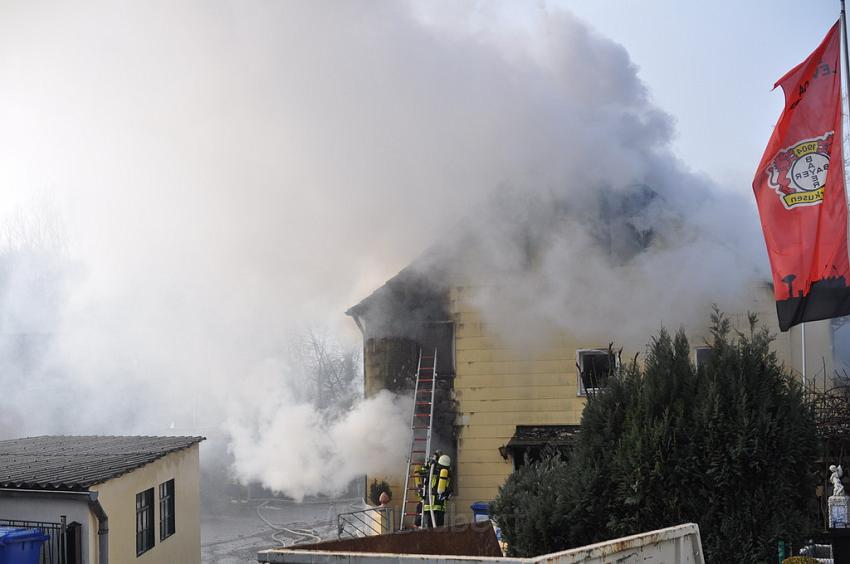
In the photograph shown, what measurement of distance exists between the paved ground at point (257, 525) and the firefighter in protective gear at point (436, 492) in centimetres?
401

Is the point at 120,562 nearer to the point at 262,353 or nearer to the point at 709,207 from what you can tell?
the point at 709,207

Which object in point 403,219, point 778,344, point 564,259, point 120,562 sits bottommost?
point 120,562

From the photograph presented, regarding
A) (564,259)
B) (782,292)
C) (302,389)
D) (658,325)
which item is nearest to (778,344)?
(658,325)

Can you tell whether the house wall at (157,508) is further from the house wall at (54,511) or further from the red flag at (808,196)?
the red flag at (808,196)

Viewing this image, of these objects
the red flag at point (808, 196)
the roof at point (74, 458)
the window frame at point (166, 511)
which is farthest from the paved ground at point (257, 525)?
the red flag at point (808, 196)

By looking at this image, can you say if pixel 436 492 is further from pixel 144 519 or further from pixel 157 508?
pixel 144 519

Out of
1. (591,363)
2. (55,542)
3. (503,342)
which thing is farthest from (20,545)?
(591,363)

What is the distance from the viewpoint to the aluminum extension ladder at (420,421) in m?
14.7

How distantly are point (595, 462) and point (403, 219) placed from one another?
10215 mm

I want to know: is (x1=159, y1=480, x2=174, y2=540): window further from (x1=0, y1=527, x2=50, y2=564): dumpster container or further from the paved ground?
(x1=0, y1=527, x2=50, y2=564): dumpster container

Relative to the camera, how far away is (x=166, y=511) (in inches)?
511

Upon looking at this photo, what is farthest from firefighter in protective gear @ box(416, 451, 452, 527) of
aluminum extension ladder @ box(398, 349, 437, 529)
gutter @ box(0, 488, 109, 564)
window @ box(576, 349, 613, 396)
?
gutter @ box(0, 488, 109, 564)

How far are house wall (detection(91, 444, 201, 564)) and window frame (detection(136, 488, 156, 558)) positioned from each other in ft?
0.25

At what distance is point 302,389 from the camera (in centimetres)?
4112
